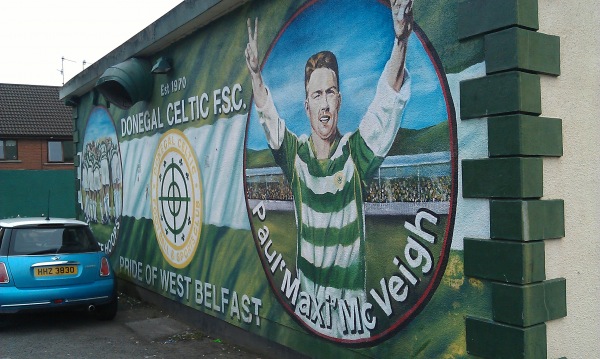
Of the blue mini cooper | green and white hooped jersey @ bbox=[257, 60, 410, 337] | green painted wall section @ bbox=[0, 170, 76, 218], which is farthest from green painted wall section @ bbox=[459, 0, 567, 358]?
green painted wall section @ bbox=[0, 170, 76, 218]

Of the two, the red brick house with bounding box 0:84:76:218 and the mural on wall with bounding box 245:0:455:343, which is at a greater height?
the red brick house with bounding box 0:84:76:218

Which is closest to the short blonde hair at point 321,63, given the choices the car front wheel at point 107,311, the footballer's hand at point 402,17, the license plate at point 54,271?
the footballer's hand at point 402,17

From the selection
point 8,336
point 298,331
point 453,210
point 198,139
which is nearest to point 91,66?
point 198,139

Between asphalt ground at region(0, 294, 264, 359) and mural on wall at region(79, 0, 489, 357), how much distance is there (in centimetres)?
43

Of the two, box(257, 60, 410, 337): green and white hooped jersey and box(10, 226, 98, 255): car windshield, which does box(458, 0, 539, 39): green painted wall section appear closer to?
box(257, 60, 410, 337): green and white hooped jersey

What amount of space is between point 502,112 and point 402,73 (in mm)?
1083

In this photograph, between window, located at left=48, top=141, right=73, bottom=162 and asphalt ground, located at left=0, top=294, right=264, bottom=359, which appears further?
window, located at left=48, top=141, right=73, bottom=162

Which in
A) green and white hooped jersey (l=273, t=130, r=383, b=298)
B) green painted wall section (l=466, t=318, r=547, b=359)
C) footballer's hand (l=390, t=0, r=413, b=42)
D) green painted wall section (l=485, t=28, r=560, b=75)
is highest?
footballer's hand (l=390, t=0, r=413, b=42)

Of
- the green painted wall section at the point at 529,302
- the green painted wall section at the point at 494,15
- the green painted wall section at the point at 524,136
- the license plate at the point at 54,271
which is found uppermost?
the green painted wall section at the point at 494,15

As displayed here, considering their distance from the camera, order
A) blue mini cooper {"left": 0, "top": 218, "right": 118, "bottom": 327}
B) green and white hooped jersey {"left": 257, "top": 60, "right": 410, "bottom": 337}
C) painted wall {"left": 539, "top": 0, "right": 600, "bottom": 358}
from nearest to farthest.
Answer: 1. painted wall {"left": 539, "top": 0, "right": 600, "bottom": 358}
2. green and white hooped jersey {"left": 257, "top": 60, "right": 410, "bottom": 337}
3. blue mini cooper {"left": 0, "top": 218, "right": 118, "bottom": 327}

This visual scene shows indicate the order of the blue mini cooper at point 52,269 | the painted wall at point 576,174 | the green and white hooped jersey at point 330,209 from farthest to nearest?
the blue mini cooper at point 52,269
the green and white hooped jersey at point 330,209
the painted wall at point 576,174

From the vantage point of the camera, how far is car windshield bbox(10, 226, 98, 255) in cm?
841

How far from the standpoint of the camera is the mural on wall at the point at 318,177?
15.3ft

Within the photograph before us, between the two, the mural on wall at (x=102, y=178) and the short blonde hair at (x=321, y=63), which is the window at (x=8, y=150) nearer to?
the mural on wall at (x=102, y=178)
